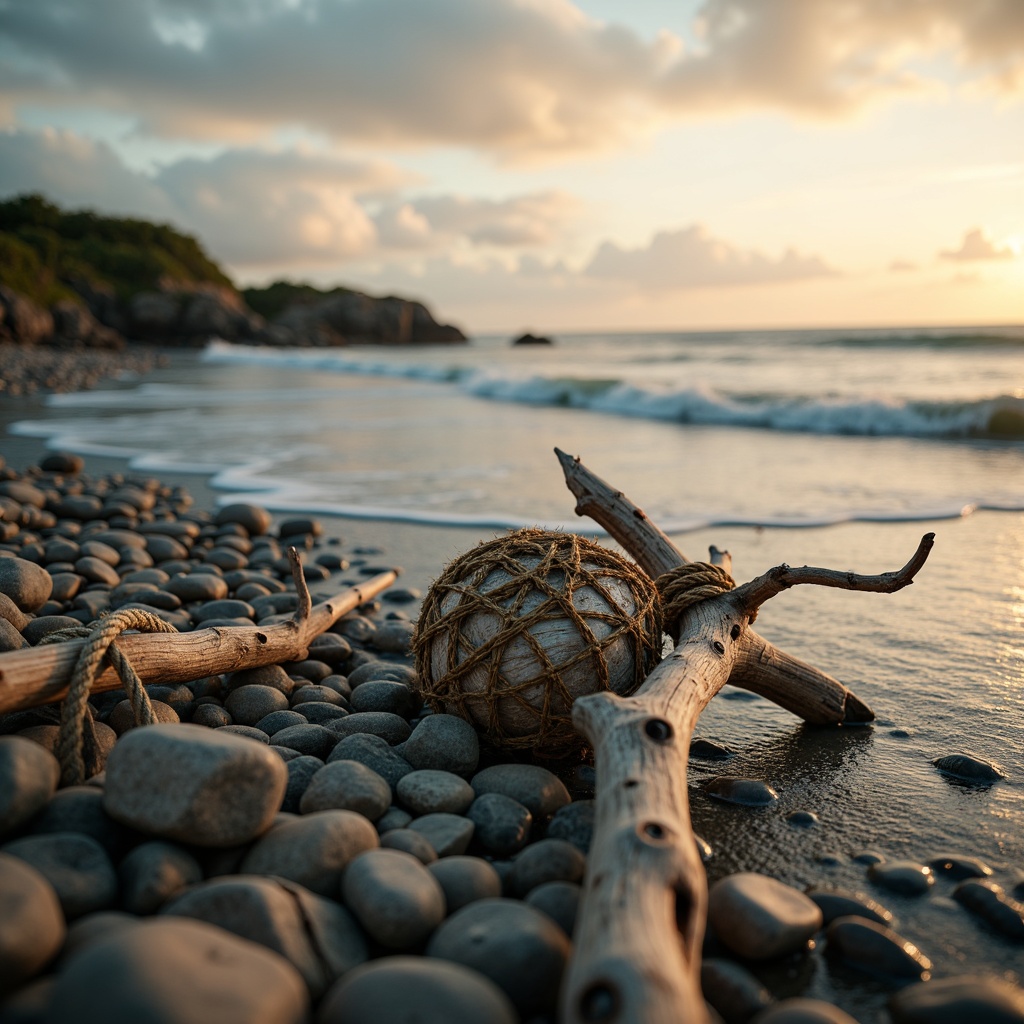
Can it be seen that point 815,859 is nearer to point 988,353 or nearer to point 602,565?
point 602,565

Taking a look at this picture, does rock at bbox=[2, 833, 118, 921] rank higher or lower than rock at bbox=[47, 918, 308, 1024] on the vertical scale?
lower

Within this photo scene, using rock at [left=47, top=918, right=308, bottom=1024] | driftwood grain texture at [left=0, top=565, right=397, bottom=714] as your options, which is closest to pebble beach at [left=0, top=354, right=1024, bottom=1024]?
rock at [left=47, top=918, right=308, bottom=1024]

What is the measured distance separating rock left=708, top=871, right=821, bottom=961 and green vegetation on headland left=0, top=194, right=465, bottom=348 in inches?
1712

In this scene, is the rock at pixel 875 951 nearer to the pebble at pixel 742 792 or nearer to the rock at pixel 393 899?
the pebble at pixel 742 792

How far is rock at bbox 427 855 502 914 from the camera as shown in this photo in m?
2.00

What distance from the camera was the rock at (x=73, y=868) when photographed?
1.79 m

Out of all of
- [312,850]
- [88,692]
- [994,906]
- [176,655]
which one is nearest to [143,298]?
[176,655]

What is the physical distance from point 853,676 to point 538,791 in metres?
2.01

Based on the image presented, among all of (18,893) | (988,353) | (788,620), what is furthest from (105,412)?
(988,353)

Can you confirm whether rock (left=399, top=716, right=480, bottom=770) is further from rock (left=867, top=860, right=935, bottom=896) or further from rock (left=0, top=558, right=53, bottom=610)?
rock (left=0, top=558, right=53, bottom=610)

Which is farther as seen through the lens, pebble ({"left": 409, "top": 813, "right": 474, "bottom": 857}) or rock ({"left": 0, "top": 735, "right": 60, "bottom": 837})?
pebble ({"left": 409, "top": 813, "right": 474, "bottom": 857})

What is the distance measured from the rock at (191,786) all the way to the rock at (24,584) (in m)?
2.19

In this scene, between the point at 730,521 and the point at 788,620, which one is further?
the point at 730,521

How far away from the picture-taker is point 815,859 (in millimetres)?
2412
